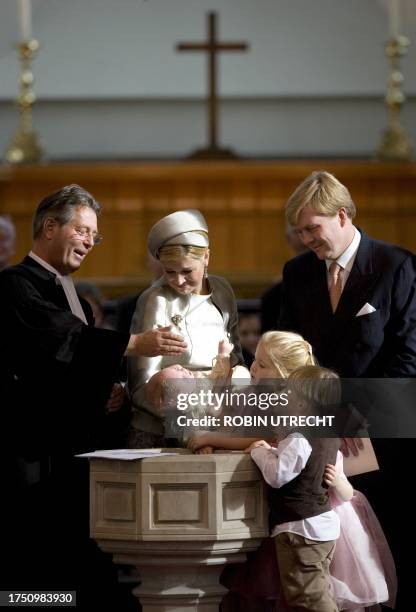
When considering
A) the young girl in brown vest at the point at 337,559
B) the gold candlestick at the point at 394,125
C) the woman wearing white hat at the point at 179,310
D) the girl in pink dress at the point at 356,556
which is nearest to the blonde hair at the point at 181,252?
the woman wearing white hat at the point at 179,310

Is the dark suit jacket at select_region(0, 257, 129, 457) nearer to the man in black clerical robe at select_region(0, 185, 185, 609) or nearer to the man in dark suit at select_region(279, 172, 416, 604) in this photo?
the man in black clerical robe at select_region(0, 185, 185, 609)

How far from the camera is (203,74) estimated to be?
43.5 ft

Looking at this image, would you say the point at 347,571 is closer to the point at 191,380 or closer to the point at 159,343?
the point at 191,380

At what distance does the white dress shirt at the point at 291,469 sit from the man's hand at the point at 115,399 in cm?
73

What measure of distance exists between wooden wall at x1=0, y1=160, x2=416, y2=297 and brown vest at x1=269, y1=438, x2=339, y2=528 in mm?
6593

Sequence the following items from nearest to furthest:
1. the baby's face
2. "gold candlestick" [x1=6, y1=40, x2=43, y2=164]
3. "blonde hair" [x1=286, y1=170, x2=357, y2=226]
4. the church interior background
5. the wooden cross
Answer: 1. the baby's face
2. "blonde hair" [x1=286, y1=170, x2=357, y2=226]
3. "gold candlestick" [x1=6, y1=40, x2=43, y2=164]
4. the wooden cross
5. the church interior background

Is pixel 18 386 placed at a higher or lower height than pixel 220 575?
higher

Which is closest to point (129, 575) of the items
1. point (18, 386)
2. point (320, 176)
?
point (18, 386)

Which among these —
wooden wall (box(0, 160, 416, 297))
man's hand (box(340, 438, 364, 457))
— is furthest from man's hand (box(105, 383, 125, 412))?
wooden wall (box(0, 160, 416, 297))

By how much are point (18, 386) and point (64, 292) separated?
0.42 m

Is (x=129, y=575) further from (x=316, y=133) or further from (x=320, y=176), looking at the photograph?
(x=316, y=133)

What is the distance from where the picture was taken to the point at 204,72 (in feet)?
43.5

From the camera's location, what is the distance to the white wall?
43.3 feet

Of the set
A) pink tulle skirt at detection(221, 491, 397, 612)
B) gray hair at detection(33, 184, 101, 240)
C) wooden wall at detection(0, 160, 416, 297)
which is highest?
wooden wall at detection(0, 160, 416, 297)
